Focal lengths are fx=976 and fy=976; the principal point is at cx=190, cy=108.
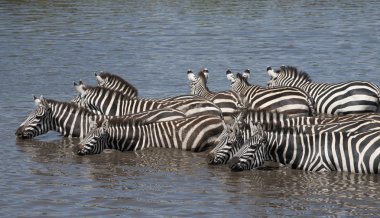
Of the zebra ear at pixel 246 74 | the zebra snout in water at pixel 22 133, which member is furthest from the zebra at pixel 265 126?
the zebra ear at pixel 246 74

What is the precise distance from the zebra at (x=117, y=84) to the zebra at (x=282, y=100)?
191 centimetres

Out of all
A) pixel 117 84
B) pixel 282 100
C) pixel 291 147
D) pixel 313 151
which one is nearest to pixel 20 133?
pixel 117 84

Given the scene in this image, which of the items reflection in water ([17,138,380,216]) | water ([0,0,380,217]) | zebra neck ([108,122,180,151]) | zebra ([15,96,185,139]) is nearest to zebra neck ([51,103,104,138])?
zebra ([15,96,185,139])

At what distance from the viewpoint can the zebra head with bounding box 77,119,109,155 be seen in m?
13.9

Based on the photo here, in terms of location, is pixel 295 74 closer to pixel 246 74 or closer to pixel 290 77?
pixel 290 77

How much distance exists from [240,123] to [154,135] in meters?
1.67

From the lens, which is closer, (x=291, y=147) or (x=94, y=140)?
(x=291, y=147)

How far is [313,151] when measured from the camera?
12367mm

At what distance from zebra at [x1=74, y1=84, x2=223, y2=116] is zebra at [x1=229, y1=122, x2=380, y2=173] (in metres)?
2.40

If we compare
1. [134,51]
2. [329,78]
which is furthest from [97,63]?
[329,78]

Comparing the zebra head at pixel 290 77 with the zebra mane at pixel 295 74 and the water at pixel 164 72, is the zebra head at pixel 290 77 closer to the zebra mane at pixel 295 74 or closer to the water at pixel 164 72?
the zebra mane at pixel 295 74

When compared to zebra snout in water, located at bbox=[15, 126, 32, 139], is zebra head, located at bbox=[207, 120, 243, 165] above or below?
below

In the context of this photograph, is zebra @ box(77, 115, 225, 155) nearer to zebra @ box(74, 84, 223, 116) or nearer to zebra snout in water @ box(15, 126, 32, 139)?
zebra @ box(74, 84, 223, 116)

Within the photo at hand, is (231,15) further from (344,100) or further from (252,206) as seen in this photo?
(252,206)
